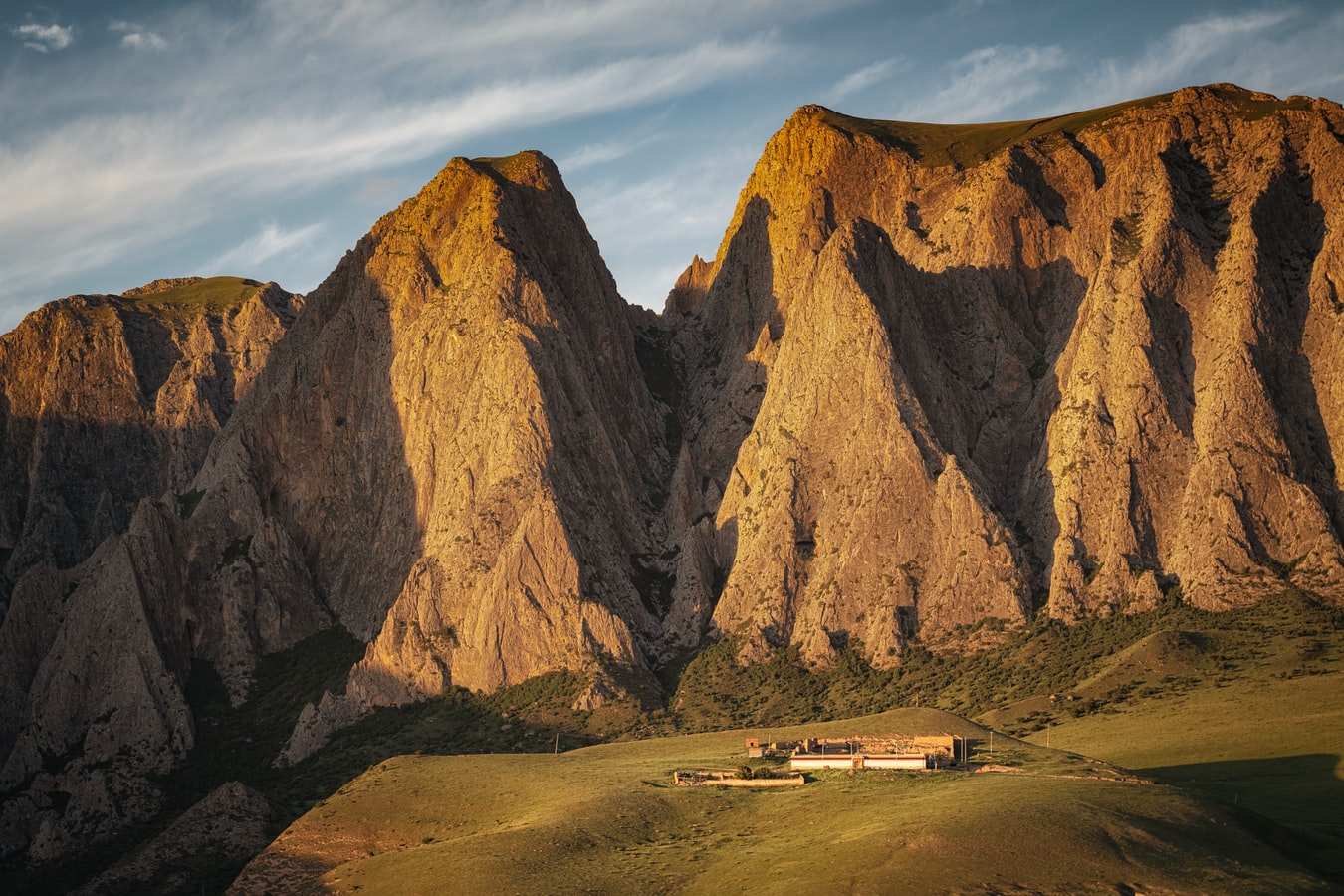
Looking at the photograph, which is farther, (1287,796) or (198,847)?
(198,847)

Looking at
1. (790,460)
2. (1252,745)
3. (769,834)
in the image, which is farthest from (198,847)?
(1252,745)

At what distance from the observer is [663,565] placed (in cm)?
17412

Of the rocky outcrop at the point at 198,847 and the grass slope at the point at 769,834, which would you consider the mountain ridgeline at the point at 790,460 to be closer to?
the rocky outcrop at the point at 198,847

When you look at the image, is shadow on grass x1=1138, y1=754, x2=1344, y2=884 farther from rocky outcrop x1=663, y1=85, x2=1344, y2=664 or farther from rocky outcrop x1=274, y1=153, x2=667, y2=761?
rocky outcrop x1=274, y1=153, x2=667, y2=761

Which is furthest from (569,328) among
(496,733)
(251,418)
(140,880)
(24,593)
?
(140,880)

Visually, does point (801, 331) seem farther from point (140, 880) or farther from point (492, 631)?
point (140, 880)

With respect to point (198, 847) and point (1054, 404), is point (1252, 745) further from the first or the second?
point (198, 847)

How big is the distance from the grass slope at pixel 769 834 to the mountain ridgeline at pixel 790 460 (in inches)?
1465

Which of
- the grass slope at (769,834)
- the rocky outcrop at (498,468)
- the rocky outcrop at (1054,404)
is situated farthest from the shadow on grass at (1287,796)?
the rocky outcrop at (498,468)

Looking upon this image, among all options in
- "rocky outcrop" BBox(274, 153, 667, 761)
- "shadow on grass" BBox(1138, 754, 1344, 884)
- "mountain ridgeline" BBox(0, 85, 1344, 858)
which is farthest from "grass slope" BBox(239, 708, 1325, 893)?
"rocky outcrop" BBox(274, 153, 667, 761)

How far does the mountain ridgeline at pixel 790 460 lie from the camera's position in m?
147

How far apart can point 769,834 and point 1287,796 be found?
35.1 meters

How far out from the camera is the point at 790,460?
164 metres

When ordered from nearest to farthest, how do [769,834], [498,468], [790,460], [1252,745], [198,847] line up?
[769,834] → [1252,745] → [198,847] → [790,460] → [498,468]
